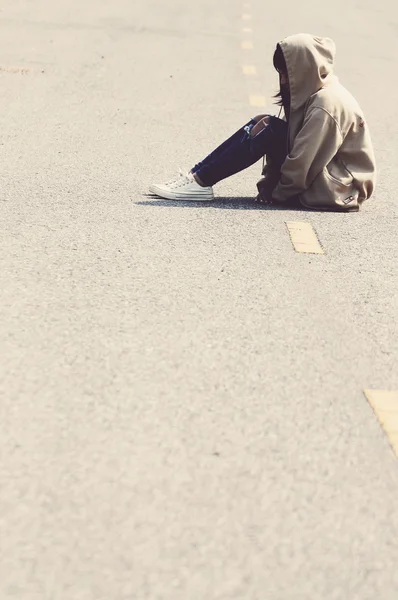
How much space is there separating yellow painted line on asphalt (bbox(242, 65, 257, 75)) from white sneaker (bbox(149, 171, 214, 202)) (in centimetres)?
587

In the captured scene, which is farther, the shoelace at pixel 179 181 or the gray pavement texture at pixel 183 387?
the shoelace at pixel 179 181

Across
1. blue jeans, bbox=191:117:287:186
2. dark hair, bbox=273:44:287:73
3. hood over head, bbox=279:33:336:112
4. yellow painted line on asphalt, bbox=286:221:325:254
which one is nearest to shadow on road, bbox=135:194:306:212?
blue jeans, bbox=191:117:287:186

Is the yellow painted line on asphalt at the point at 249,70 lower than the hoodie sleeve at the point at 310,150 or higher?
lower

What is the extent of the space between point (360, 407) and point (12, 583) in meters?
1.32

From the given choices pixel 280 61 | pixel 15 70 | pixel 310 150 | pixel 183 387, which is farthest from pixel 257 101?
pixel 183 387

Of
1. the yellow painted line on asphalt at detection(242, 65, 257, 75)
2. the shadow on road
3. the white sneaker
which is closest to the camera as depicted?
the shadow on road

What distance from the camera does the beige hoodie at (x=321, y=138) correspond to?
562 centimetres

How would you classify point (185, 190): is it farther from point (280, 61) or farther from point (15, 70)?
point (15, 70)

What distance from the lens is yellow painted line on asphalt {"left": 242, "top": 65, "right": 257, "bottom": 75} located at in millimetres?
11543

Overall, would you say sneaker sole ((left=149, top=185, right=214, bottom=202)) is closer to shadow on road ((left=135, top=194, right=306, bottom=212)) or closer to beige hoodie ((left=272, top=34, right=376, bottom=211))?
shadow on road ((left=135, top=194, right=306, bottom=212))

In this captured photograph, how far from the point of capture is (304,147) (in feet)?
18.4

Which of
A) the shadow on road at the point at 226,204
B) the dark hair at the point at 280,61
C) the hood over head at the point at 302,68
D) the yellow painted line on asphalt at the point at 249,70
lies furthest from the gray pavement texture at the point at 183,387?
the yellow painted line on asphalt at the point at 249,70

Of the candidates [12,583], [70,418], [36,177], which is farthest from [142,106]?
[12,583]

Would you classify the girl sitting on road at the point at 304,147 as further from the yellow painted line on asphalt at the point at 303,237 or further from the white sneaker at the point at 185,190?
the yellow painted line on asphalt at the point at 303,237
